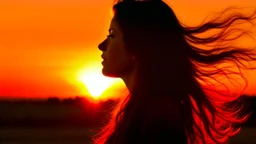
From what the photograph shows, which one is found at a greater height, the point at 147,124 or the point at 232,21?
the point at 232,21

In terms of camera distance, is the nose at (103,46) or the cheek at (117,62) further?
the nose at (103,46)

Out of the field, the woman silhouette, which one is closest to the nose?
the woman silhouette

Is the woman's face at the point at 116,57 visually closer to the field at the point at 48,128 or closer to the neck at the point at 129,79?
the neck at the point at 129,79

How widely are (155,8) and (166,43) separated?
22 centimetres

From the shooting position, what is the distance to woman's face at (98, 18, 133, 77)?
5676mm

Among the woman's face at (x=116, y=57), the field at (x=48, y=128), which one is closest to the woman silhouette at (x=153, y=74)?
the woman's face at (x=116, y=57)

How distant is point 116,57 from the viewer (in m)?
5.71

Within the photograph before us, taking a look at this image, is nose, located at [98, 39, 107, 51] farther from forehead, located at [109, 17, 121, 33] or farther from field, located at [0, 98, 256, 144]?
field, located at [0, 98, 256, 144]

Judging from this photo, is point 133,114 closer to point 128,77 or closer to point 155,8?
point 128,77

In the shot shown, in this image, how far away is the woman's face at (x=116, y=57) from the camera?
5.68m

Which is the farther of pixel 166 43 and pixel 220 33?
pixel 220 33

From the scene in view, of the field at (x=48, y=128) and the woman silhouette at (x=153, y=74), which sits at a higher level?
the field at (x=48, y=128)

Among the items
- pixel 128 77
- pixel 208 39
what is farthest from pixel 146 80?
pixel 208 39

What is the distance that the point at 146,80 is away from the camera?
18.3 feet
